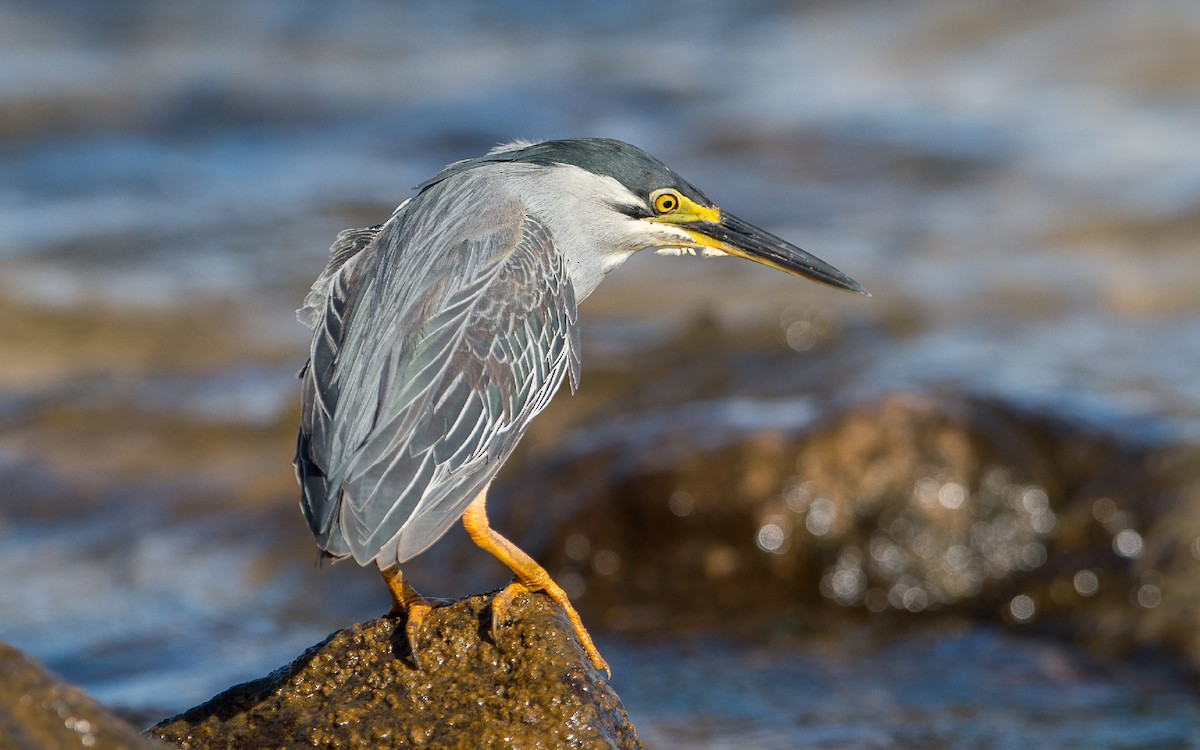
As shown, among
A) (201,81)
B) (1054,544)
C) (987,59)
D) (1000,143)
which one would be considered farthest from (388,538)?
(201,81)

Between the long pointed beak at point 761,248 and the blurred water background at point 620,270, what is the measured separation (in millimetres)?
2049

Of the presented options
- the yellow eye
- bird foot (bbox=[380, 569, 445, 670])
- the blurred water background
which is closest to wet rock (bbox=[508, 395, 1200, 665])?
the blurred water background

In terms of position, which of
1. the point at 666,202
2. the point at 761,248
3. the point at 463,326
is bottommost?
the point at 463,326

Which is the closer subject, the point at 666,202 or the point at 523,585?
the point at 523,585

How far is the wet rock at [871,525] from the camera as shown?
734 centimetres

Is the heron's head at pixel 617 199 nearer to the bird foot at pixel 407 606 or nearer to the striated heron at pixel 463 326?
the striated heron at pixel 463 326

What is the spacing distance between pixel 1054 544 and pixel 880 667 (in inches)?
53.6

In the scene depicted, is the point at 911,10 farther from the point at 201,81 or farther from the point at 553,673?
the point at 553,673

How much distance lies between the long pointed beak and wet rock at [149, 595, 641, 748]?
63.5 inches

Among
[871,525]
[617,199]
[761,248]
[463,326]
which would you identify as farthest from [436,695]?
[871,525]

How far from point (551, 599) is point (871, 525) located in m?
3.69

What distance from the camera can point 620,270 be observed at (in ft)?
42.3

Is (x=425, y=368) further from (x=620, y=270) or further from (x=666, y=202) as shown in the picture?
(x=620, y=270)

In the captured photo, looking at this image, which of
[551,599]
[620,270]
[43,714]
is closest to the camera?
[43,714]
